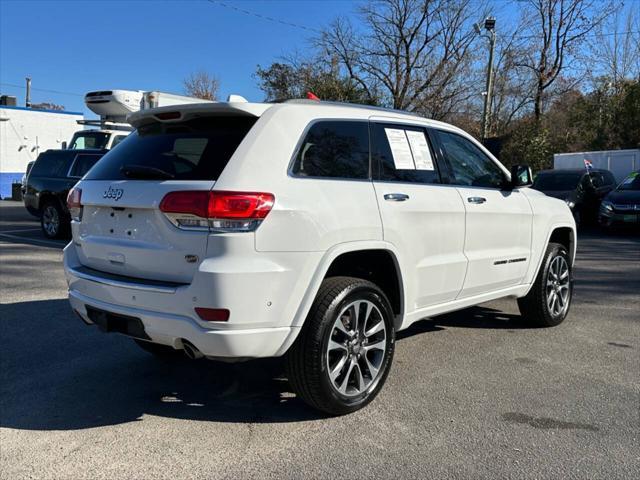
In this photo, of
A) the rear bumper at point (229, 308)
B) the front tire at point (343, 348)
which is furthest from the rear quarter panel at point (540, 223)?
the rear bumper at point (229, 308)

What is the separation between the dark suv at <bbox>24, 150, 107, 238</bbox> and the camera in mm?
12656

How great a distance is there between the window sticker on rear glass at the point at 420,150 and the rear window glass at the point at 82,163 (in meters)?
10.1

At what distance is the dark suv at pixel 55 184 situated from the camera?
12.7m

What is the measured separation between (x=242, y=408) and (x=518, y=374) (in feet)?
6.94

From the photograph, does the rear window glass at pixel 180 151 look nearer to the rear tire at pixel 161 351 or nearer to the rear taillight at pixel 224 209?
the rear taillight at pixel 224 209

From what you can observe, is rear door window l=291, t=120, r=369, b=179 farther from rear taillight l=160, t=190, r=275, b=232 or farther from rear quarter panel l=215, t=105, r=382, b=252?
rear taillight l=160, t=190, r=275, b=232

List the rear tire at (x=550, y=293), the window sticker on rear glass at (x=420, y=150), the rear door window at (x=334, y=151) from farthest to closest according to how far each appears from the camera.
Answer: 1. the rear tire at (x=550, y=293)
2. the window sticker on rear glass at (x=420, y=150)
3. the rear door window at (x=334, y=151)

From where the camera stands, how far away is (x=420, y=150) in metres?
4.38

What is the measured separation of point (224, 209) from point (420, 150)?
6.11 ft

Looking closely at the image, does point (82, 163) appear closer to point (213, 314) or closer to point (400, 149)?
point (400, 149)

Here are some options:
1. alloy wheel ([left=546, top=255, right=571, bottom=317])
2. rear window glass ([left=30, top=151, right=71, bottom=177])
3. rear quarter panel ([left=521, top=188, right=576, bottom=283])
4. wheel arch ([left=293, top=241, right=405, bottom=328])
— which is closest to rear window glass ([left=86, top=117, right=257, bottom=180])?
wheel arch ([left=293, top=241, right=405, bottom=328])

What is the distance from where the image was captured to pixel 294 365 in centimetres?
345

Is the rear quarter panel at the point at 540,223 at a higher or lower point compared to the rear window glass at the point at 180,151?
lower

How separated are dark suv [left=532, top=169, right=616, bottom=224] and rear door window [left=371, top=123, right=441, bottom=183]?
1182 cm
